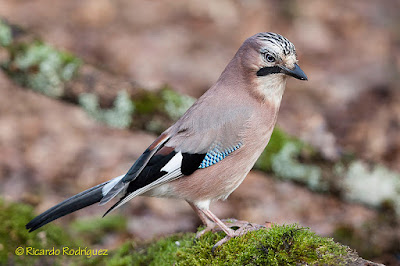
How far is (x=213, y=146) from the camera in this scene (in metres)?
4.51

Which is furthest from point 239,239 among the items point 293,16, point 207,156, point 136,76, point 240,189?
point 293,16

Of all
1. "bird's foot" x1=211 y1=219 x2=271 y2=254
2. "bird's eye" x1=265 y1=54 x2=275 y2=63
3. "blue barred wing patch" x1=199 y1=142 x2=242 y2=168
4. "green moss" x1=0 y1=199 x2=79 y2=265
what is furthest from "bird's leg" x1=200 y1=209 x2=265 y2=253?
"green moss" x1=0 y1=199 x2=79 y2=265

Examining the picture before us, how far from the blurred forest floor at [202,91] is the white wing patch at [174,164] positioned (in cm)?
257

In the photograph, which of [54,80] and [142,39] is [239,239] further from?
[142,39]

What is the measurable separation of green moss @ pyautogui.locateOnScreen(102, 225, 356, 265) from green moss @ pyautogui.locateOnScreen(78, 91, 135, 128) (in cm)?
264

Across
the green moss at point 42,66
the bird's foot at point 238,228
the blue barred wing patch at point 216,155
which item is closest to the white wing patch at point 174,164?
the blue barred wing patch at point 216,155

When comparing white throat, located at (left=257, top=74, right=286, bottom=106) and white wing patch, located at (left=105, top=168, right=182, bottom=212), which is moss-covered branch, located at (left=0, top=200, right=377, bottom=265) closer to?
white wing patch, located at (left=105, top=168, right=182, bottom=212)

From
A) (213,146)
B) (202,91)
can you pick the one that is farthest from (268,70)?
(202,91)

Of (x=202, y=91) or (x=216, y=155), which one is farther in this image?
(x=202, y=91)

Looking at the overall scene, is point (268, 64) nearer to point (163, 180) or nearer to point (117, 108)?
point (163, 180)

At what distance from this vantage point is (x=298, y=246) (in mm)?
3607

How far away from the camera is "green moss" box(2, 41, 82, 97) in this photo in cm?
673

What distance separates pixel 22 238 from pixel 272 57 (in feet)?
10.4

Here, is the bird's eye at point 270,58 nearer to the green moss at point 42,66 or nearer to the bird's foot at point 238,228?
the bird's foot at point 238,228
